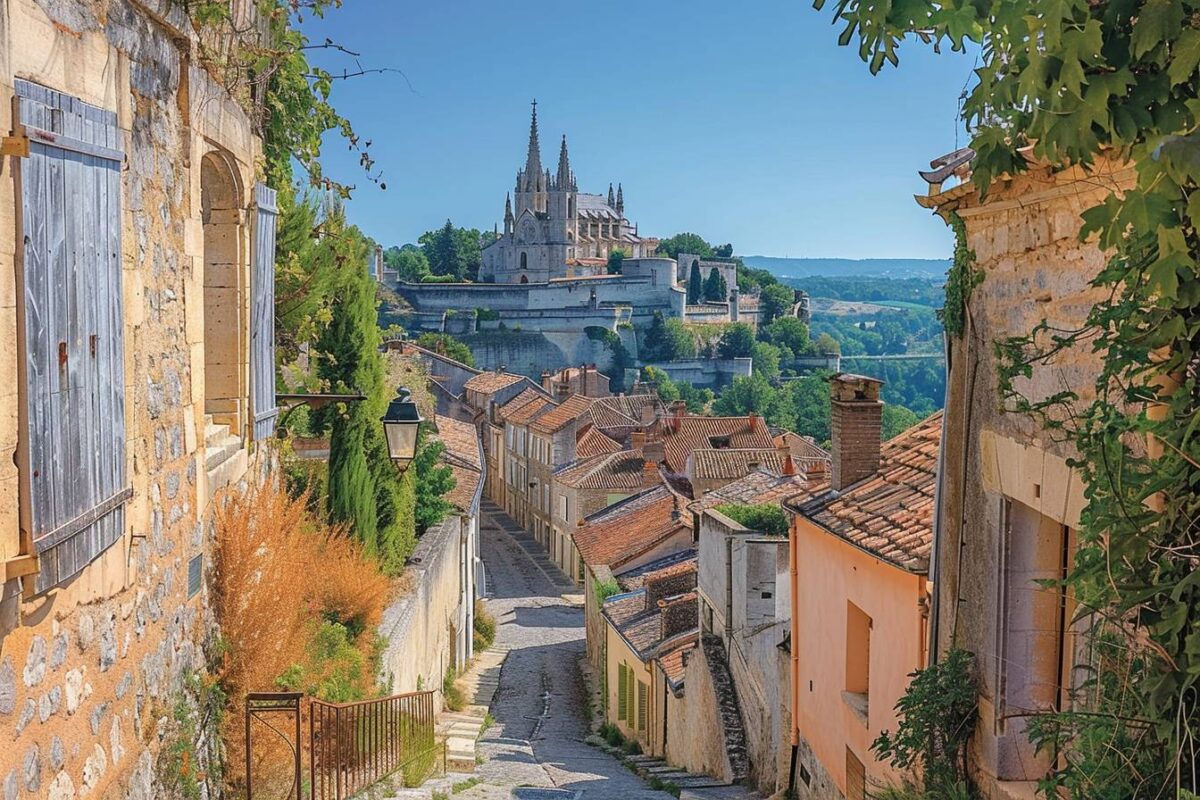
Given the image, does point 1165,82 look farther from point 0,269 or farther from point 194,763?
point 194,763

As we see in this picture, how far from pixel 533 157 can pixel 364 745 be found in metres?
127

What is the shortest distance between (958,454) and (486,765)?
7977mm

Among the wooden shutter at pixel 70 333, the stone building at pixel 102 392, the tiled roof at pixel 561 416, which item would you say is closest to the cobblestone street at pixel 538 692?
the tiled roof at pixel 561 416

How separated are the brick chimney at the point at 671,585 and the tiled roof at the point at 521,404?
29525 millimetres

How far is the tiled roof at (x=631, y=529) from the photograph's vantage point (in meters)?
25.9

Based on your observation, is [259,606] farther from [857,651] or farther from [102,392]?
[857,651]

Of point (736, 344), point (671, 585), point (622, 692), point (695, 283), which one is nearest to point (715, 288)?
point (695, 283)

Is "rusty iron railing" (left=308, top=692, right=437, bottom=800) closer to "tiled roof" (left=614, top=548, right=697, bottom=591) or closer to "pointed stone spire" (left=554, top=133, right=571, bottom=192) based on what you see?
"tiled roof" (left=614, top=548, right=697, bottom=591)

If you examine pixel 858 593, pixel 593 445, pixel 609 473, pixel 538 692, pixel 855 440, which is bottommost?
pixel 538 692

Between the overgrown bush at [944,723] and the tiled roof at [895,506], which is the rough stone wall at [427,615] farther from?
the overgrown bush at [944,723]

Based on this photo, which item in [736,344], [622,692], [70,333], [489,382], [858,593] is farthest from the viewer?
[736,344]

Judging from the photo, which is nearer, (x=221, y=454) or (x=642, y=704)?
(x=221, y=454)

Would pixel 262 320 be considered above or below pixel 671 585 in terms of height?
above

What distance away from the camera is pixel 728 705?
13469 millimetres
